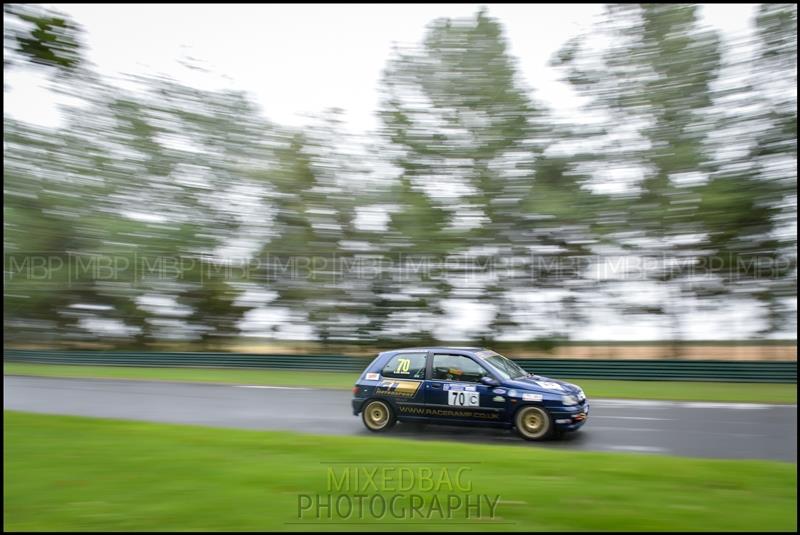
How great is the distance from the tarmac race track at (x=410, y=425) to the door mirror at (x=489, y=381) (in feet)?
2.97

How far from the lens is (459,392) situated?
411 inches

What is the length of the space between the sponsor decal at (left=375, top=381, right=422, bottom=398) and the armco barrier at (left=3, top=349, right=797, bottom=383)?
33.9 ft

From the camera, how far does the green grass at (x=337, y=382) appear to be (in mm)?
15969

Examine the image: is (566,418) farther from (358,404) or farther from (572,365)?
(572,365)

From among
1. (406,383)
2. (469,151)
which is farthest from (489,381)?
(469,151)

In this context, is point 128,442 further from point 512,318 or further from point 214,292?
point 214,292

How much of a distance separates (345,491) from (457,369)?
4462 mm

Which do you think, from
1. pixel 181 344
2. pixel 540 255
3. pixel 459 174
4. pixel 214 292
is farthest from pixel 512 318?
pixel 181 344

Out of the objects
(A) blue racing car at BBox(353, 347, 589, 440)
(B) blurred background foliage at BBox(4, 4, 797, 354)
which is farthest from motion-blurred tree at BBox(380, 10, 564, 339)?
(A) blue racing car at BBox(353, 347, 589, 440)

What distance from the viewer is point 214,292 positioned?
28.2m

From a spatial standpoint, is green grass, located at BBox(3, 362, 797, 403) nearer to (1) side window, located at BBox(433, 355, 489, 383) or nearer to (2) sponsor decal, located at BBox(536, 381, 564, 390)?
(2) sponsor decal, located at BBox(536, 381, 564, 390)

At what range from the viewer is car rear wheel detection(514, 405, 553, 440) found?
9.88m

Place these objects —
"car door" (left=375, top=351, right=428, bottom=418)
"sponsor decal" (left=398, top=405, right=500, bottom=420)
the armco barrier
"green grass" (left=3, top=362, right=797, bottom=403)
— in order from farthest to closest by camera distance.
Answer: the armco barrier, "green grass" (left=3, top=362, right=797, bottom=403), "car door" (left=375, top=351, right=428, bottom=418), "sponsor decal" (left=398, top=405, right=500, bottom=420)

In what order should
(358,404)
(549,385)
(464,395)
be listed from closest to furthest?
1. (549,385)
2. (464,395)
3. (358,404)
